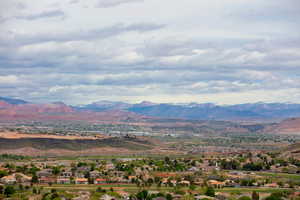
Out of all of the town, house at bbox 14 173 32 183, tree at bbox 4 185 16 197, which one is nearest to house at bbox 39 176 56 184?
the town

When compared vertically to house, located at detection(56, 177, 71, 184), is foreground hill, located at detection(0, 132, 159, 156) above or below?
above

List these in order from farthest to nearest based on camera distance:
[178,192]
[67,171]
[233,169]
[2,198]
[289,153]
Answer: [289,153], [233,169], [67,171], [178,192], [2,198]

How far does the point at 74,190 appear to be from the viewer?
248 ft

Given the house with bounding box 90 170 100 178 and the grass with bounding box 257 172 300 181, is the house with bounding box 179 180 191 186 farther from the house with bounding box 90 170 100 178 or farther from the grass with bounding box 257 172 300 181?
the grass with bounding box 257 172 300 181

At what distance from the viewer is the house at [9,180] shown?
8388 cm

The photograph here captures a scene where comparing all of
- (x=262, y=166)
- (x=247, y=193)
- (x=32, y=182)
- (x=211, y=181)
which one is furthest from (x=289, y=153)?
(x=32, y=182)

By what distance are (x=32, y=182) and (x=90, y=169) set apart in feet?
59.9

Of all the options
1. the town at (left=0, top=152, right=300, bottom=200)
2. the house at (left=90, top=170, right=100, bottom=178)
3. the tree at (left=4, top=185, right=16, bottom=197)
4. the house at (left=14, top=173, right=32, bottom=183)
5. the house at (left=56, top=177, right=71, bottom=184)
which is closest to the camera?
the tree at (left=4, top=185, right=16, bottom=197)

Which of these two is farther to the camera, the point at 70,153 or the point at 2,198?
the point at 70,153

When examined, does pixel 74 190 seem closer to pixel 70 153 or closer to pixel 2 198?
pixel 2 198

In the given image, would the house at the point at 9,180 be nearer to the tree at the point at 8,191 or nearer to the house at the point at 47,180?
the house at the point at 47,180

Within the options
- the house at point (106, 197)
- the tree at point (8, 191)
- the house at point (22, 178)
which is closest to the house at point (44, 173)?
the house at point (22, 178)

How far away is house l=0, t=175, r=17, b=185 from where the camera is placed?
83875 mm

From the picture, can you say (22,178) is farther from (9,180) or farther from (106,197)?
(106,197)
